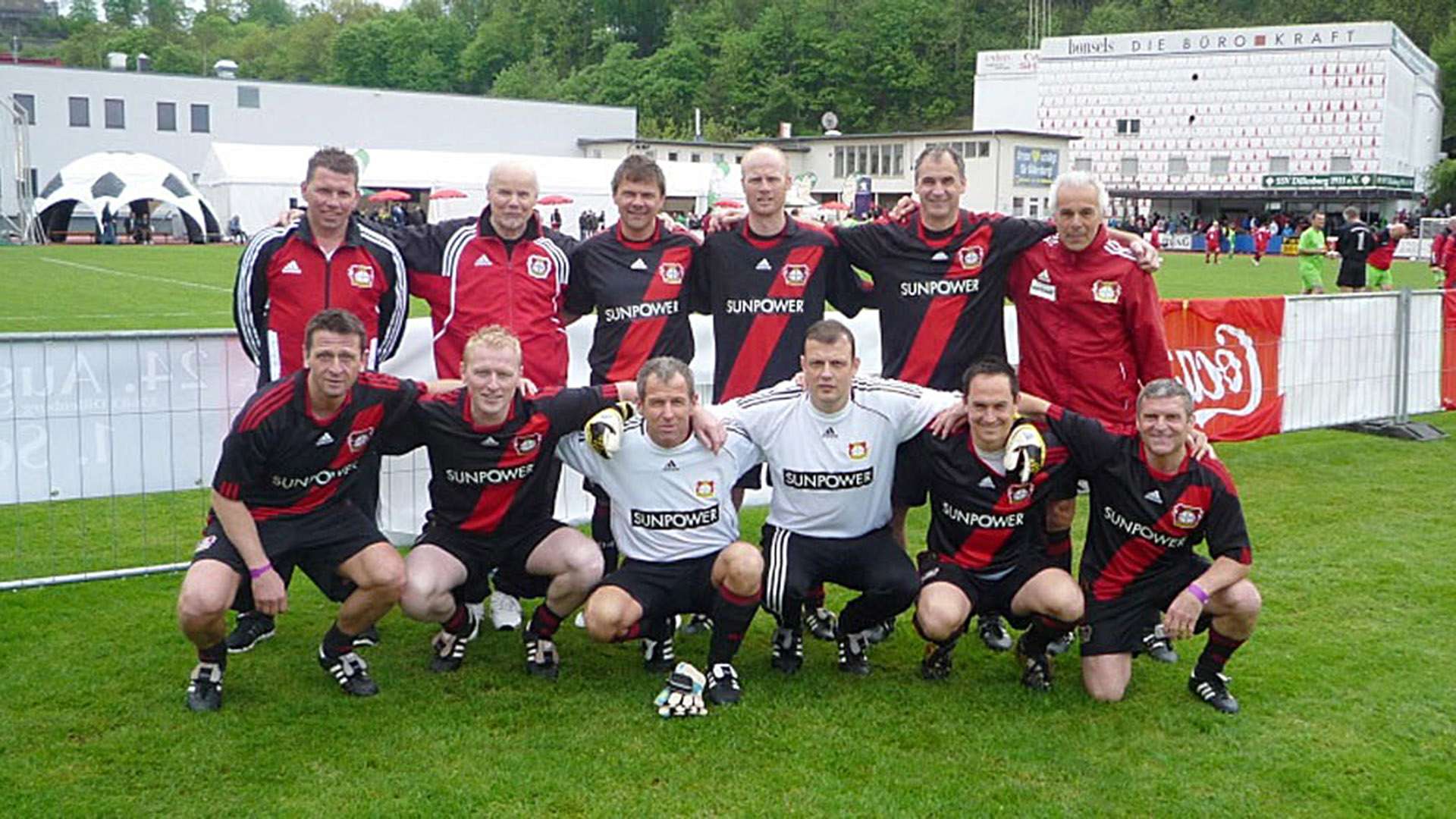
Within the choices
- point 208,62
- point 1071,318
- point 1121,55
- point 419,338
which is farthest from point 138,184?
point 208,62

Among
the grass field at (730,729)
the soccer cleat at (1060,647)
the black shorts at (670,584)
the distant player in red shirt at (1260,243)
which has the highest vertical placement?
the distant player in red shirt at (1260,243)

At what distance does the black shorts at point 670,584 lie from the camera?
5008 mm

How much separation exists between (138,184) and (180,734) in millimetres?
42013

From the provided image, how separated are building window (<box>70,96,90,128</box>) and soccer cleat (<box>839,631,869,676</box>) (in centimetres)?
5885

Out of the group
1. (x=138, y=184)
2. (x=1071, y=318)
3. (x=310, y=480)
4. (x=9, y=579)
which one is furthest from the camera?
(x=138, y=184)

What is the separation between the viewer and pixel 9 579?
6.14 metres

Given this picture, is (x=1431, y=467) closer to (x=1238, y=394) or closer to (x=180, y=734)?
(x=1238, y=394)

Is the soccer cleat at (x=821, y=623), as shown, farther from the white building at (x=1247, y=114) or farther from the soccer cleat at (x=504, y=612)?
the white building at (x=1247, y=114)

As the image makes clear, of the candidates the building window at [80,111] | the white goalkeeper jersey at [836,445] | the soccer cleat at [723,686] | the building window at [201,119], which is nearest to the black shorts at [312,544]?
the soccer cleat at [723,686]

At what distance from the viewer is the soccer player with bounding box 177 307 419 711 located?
15.4 ft

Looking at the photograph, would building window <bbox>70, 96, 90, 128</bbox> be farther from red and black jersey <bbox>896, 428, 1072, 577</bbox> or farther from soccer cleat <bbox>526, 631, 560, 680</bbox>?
red and black jersey <bbox>896, 428, 1072, 577</bbox>

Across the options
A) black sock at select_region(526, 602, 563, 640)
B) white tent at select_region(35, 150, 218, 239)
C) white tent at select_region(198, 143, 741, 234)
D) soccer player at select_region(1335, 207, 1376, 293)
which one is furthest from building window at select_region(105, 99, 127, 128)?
black sock at select_region(526, 602, 563, 640)

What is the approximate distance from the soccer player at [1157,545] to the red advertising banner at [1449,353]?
6910mm

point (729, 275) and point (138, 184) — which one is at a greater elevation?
point (138, 184)
